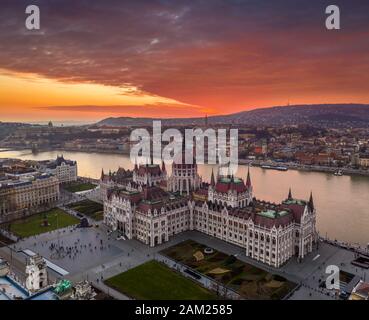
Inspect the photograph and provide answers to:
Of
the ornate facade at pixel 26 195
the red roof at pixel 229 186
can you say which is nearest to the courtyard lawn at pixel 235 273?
the red roof at pixel 229 186

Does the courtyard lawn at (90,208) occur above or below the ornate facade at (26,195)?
below

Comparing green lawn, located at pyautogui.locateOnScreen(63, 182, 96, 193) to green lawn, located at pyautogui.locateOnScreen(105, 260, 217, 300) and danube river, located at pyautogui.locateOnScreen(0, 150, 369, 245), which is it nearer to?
danube river, located at pyautogui.locateOnScreen(0, 150, 369, 245)

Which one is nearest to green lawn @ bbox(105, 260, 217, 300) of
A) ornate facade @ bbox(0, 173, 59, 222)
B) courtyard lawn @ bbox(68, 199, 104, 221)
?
courtyard lawn @ bbox(68, 199, 104, 221)

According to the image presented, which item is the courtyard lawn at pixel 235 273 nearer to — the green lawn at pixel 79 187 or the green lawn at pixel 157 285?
the green lawn at pixel 157 285

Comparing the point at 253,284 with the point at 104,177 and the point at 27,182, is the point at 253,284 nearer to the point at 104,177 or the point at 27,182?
the point at 104,177
